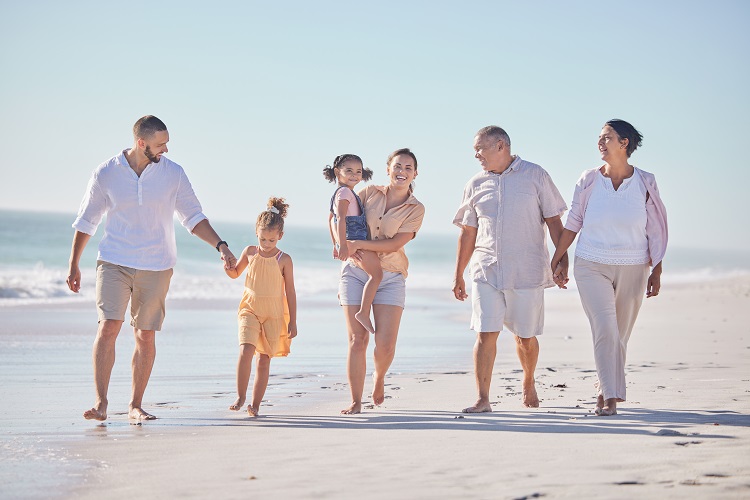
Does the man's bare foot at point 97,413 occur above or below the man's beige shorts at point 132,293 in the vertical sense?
below

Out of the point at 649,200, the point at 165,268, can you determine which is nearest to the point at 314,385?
the point at 165,268

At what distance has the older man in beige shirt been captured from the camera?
20.9 feet

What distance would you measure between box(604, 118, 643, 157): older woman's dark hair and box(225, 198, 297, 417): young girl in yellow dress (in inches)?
88.2

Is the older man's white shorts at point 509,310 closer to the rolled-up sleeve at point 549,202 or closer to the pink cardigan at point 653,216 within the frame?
the rolled-up sleeve at point 549,202

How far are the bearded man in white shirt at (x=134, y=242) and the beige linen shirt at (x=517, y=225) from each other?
6.80ft

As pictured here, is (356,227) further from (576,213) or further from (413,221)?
(576,213)

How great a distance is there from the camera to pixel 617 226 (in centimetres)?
604

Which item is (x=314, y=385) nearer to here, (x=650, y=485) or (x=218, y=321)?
(x=650, y=485)

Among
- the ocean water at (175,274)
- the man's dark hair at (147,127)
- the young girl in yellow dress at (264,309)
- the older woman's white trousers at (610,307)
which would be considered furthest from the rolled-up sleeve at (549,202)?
the ocean water at (175,274)

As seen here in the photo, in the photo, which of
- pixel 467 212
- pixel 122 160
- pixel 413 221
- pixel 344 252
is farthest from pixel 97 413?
pixel 467 212

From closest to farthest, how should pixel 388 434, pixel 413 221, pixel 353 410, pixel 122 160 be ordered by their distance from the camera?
1. pixel 388 434
2. pixel 122 160
3. pixel 353 410
4. pixel 413 221

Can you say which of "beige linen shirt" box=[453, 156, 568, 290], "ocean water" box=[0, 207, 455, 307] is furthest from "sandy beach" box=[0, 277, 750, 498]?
"ocean water" box=[0, 207, 455, 307]

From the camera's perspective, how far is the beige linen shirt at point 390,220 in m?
6.65

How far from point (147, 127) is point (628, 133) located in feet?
9.80
